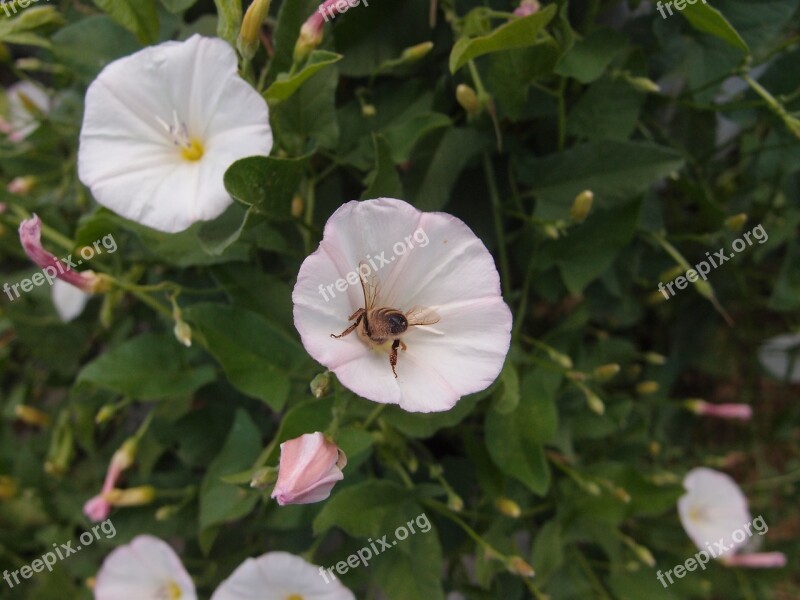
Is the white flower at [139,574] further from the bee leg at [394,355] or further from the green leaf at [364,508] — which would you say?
the bee leg at [394,355]

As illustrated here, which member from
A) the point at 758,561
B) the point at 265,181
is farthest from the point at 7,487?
the point at 758,561

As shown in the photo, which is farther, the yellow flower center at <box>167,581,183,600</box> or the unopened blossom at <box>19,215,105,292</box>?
the yellow flower center at <box>167,581,183,600</box>

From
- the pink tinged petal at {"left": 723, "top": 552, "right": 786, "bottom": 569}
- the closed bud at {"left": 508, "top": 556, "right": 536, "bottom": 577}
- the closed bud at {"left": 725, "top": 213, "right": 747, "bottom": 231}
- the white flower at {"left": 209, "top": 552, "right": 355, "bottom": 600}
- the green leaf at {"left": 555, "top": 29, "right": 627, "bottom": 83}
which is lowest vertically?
the pink tinged petal at {"left": 723, "top": 552, "right": 786, "bottom": 569}

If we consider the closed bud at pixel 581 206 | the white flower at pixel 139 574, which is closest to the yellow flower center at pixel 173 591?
the white flower at pixel 139 574

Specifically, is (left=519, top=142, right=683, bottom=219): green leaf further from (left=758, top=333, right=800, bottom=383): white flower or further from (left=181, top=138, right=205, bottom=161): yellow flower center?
(left=758, top=333, right=800, bottom=383): white flower

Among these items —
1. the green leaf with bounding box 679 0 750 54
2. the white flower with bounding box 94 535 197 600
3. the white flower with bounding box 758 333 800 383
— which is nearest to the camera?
the green leaf with bounding box 679 0 750 54

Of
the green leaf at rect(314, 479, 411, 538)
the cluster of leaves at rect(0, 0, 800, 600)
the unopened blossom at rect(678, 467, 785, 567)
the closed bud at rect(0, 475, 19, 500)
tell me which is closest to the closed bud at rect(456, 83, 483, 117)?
the cluster of leaves at rect(0, 0, 800, 600)

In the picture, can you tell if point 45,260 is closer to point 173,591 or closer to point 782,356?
point 173,591
